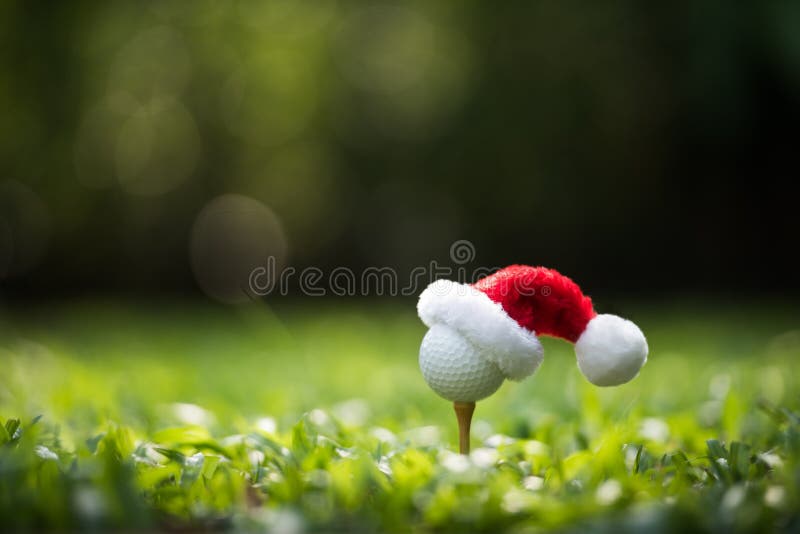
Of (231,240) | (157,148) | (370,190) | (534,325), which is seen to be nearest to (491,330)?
(534,325)

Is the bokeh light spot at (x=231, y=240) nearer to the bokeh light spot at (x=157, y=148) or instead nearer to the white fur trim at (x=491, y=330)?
the bokeh light spot at (x=157, y=148)

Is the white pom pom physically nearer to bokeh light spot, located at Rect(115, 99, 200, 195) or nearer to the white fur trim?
the white fur trim

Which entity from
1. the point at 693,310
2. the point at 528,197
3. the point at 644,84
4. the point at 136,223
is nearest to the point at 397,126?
the point at 528,197

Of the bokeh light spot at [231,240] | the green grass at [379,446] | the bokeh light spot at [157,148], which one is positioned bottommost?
the green grass at [379,446]

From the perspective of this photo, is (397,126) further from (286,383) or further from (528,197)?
(286,383)

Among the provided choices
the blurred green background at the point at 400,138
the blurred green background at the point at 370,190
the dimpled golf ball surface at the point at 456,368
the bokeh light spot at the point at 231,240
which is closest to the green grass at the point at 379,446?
the blurred green background at the point at 370,190

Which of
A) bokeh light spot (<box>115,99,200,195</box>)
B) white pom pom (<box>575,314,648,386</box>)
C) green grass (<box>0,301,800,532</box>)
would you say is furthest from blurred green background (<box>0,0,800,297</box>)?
white pom pom (<box>575,314,648,386</box>)

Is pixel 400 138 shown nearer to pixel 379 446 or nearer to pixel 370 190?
pixel 370 190
